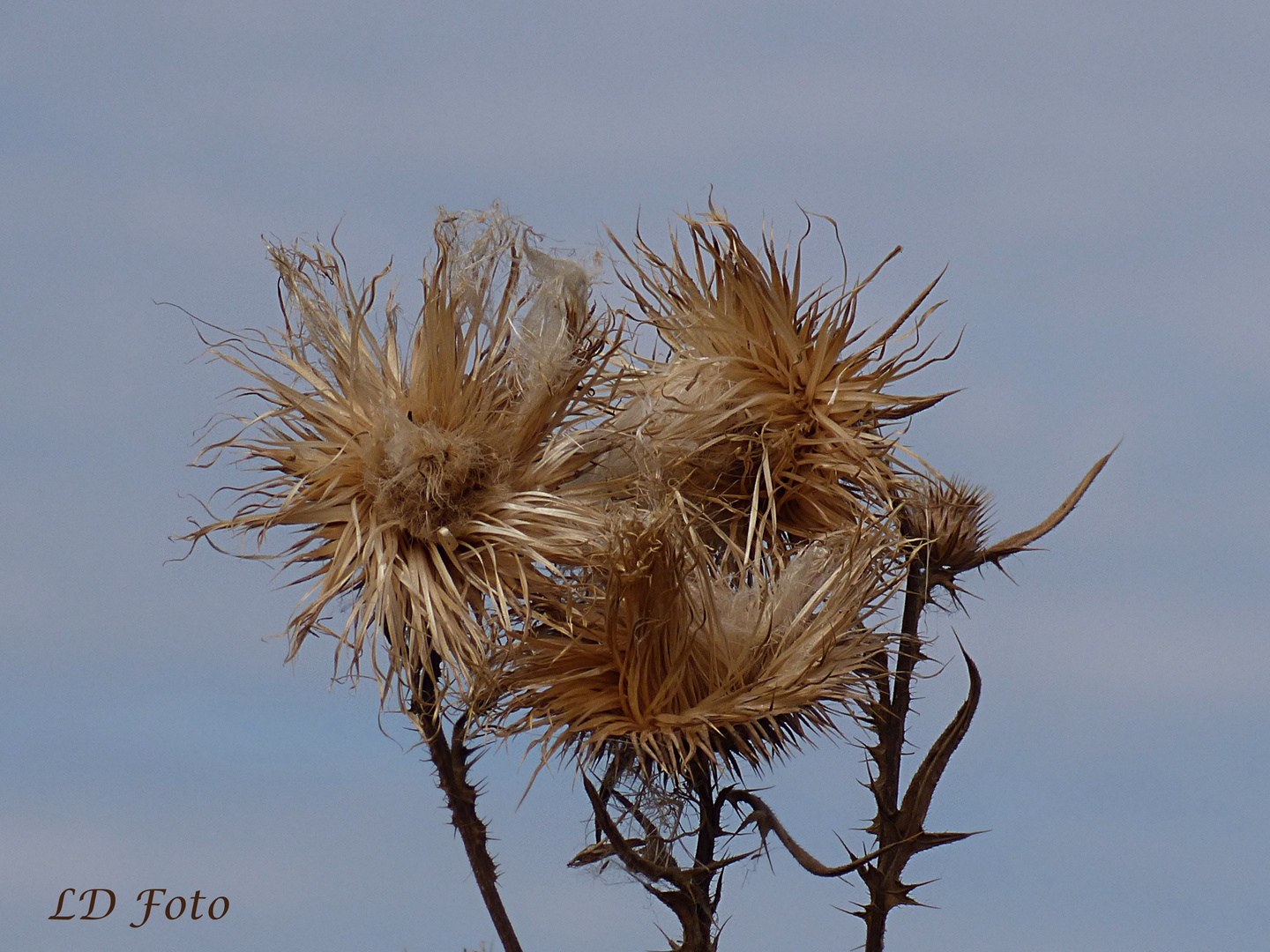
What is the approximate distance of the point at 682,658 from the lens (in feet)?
13.0

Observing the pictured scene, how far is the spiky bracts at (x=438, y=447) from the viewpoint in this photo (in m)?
4.01

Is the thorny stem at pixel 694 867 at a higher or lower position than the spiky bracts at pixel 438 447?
lower

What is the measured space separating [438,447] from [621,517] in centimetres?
45

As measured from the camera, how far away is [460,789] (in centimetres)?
414

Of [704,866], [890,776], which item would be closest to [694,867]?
[704,866]

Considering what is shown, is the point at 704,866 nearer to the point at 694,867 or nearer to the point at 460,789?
the point at 694,867

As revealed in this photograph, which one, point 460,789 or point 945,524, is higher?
point 945,524

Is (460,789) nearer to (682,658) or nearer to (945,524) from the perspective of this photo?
(682,658)

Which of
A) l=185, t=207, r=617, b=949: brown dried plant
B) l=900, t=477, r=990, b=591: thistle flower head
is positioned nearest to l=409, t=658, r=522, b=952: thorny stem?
l=185, t=207, r=617, b=949: brown dried plant

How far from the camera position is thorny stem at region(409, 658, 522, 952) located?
4.08 metres

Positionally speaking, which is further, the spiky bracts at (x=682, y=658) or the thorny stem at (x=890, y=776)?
the thorny stem at (x=890, y=776)

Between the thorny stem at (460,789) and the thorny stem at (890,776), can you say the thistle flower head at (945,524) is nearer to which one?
the thorny stem at (890,776)

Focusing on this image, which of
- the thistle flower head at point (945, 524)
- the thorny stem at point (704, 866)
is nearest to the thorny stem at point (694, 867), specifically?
the thorny stem at point (704, 866)

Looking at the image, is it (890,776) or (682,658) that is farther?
(890,776)
